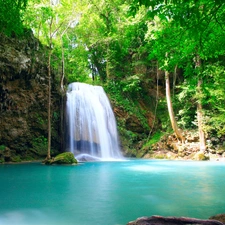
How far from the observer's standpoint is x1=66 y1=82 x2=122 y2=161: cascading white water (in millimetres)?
16000

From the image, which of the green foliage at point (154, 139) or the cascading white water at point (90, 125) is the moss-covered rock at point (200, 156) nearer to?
the green foliage at point (154, 139)

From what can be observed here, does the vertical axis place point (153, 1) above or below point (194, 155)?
above

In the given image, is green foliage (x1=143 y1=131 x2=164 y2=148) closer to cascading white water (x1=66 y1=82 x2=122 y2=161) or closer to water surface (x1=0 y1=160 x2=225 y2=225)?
cascading white water (x1=66 y1=82 x2=122 y2=161)

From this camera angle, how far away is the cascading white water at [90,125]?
16000 millimetres

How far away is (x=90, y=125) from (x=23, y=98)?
4.78m

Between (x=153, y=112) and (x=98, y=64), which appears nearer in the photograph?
(x=153, y=112)

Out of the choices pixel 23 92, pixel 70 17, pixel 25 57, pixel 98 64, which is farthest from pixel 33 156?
pixel 98 64

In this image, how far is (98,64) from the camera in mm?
24188

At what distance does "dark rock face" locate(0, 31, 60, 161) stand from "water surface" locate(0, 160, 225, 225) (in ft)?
20.9

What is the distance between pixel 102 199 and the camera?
5191 mm

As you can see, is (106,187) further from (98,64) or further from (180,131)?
(98,64)

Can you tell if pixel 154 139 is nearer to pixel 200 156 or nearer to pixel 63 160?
pixel 200 156

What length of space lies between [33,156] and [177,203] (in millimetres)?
11142

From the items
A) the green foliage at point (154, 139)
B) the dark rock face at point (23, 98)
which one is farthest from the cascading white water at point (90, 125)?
the green foliage at point (154, 139)
